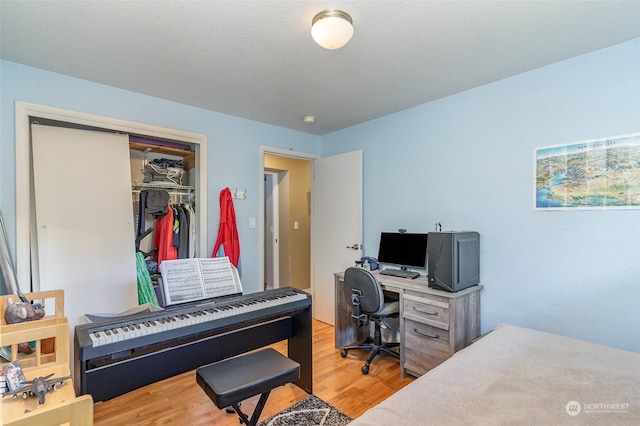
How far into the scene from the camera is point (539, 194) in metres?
2.20

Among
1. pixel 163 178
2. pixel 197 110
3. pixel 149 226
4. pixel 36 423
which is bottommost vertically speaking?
pixel 36 423

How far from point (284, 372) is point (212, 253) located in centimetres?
177

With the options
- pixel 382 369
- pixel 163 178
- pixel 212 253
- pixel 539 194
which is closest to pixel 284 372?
pixel 382 369

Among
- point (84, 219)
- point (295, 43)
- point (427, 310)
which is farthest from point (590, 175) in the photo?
point (84, 219)

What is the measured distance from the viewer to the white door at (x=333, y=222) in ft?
11.3

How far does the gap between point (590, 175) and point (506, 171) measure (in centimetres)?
50

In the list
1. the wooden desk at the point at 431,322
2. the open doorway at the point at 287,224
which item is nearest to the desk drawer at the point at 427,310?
the wooden desk at the point at 431,322

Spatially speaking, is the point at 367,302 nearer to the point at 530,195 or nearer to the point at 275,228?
the point at 530,195

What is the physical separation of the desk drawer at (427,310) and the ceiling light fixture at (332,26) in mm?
1885

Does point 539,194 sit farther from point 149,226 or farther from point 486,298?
point 149,226

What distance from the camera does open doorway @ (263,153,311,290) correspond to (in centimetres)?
496

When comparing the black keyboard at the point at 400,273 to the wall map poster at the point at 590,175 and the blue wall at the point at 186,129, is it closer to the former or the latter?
the wall map poster at the point at 590,175

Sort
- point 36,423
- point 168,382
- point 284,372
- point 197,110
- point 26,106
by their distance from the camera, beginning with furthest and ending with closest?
point 197,110 < point 168,382 < point 26,106 < point 284,372 < point 36,423

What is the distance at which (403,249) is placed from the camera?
296 centimetres
